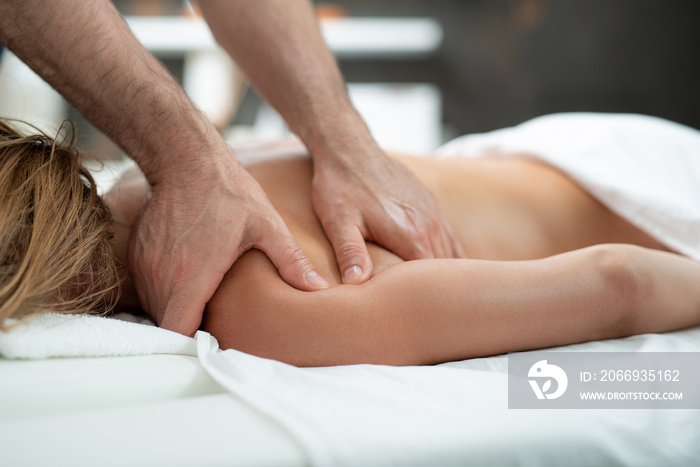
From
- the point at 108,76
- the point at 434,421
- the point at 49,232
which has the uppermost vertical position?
the point at 108,76

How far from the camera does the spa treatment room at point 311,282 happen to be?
23.4 inches

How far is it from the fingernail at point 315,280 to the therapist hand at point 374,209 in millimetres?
73

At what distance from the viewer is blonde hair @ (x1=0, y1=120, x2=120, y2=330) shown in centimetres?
71

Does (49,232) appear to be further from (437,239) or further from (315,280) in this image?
(437,239)

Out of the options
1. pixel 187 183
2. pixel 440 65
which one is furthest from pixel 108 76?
pixel 440 65

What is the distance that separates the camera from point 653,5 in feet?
9.47

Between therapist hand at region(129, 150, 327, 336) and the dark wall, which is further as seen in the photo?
the dark wall

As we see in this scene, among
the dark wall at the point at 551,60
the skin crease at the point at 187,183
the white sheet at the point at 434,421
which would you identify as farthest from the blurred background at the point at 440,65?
the white sheet at the point at 434,421

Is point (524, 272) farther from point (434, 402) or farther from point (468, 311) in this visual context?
point (434, 402)

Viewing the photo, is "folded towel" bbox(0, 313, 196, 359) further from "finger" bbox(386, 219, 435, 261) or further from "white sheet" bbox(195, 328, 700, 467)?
"finger" bbox(386, 219, 435, 261)

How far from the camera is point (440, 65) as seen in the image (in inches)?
191

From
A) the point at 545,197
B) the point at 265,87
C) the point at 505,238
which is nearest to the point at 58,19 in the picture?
the point at 265,87

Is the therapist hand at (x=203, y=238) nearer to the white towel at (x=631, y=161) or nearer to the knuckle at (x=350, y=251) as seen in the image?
the knuckle at (x=350, y=251)

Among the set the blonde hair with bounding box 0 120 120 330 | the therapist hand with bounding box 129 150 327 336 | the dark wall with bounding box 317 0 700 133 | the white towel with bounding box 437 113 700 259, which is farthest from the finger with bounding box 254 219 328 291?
the dark wall with bounding box 317 0 700 133
